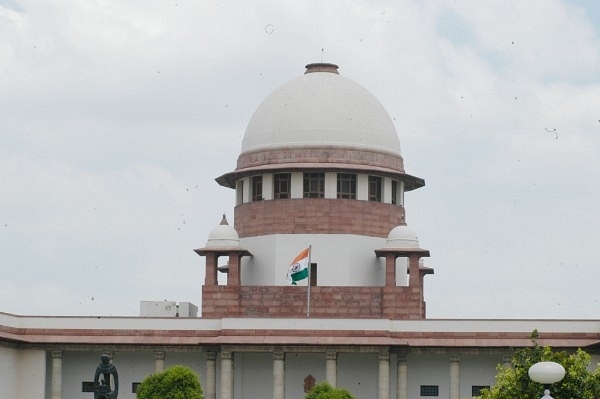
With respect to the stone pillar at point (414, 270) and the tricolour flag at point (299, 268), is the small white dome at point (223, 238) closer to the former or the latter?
the tricolour flag at point (299, 268)

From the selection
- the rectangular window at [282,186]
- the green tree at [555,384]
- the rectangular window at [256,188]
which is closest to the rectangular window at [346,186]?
the rectangular window at [282,186]

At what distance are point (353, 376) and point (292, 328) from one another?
3.09 m

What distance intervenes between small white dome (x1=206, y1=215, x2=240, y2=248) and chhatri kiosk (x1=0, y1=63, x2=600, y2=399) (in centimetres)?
5

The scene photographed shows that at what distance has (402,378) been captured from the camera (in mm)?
65500

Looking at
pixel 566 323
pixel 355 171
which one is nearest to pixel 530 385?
pixel 566 323

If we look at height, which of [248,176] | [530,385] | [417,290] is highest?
[248,176]

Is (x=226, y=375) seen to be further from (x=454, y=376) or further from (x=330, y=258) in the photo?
(x=454, y=376)

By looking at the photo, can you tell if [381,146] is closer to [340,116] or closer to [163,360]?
[340,116]

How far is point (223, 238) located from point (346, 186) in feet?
18.3

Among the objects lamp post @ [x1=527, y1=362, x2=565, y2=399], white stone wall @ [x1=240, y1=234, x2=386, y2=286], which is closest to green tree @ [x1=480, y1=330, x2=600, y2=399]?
lamp post @ [x1=527, y1=362, x2=565, y2=399]

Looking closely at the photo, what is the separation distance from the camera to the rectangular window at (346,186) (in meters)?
70.4

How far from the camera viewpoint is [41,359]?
6644 centimetres

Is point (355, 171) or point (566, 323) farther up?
point (355, 171)

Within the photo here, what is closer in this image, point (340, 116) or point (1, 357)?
point (1, 357)
